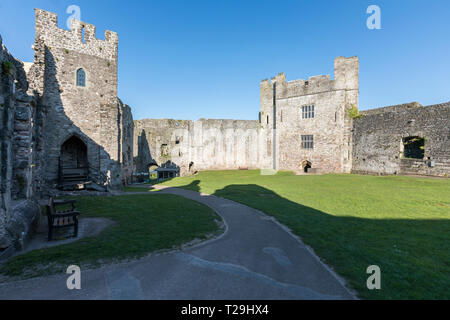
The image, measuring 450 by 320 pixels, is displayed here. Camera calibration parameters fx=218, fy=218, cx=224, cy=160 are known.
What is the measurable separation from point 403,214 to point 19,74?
20922mm

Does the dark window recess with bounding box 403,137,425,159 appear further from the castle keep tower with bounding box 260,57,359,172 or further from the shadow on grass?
the shadow on grass

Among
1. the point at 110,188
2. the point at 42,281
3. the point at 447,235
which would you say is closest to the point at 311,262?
the point at 447,235

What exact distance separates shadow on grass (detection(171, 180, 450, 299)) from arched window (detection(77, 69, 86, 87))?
16098 mm

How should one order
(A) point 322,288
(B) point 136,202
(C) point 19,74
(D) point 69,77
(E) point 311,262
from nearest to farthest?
(A) point 322,288
(E) point 311,262
(B) point 136,202
(C) point 19,74
(D) point 69,77

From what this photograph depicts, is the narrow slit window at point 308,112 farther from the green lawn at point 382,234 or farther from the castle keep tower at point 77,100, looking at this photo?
the castle keep tower at point 77,100

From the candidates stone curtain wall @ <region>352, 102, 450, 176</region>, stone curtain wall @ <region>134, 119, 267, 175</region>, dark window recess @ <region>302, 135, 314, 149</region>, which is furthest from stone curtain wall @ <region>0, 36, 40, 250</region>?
dark window recess @ <region>302, 135, 314, 149</region>

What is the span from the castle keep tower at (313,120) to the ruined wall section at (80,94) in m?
19.9

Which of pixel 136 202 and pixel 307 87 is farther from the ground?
pixel 307 87

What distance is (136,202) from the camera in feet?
37.0

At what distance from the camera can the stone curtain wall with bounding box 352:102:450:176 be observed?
1730 centimetres

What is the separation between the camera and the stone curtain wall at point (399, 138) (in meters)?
17.3

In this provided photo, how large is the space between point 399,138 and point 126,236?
24115 mm
